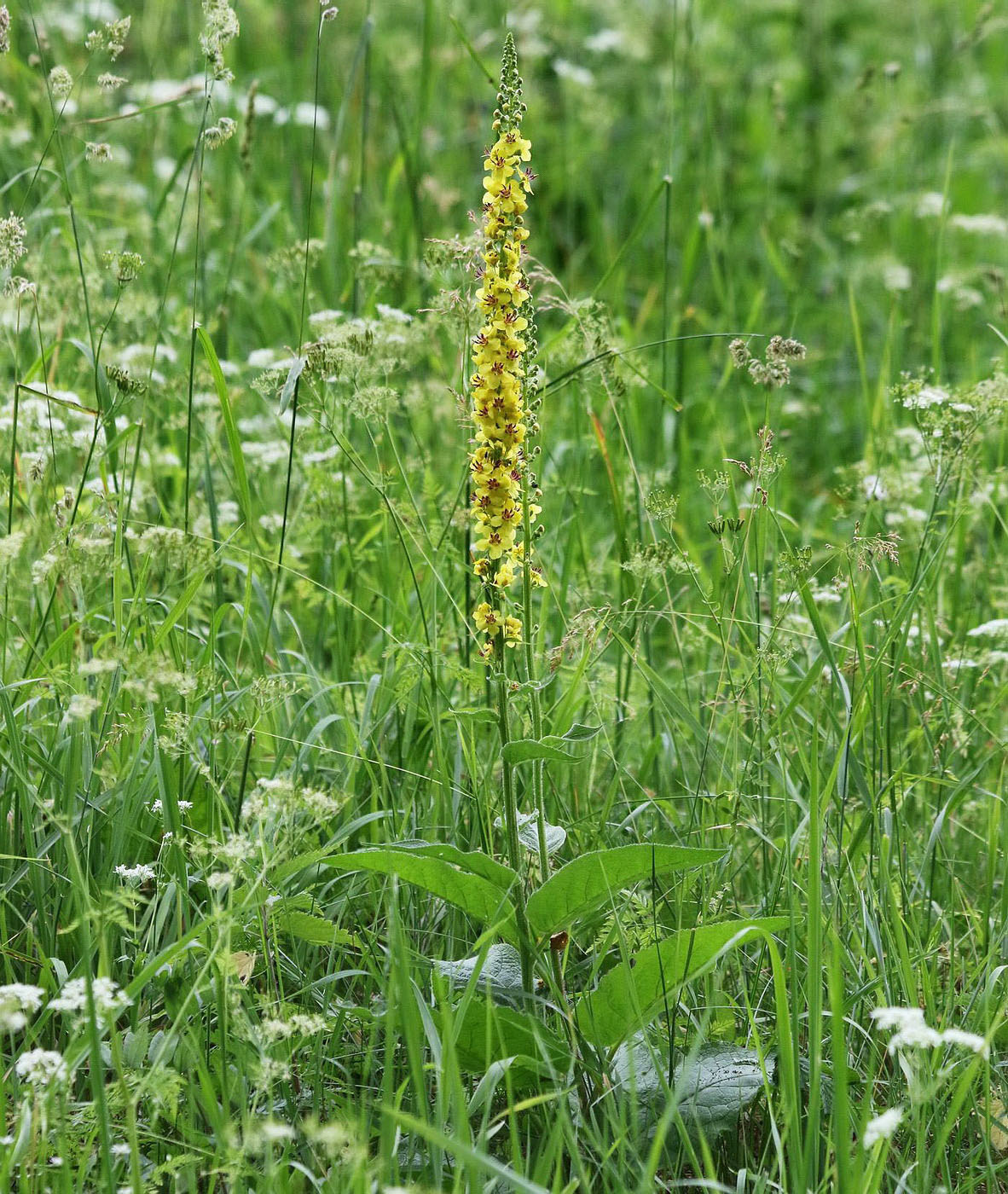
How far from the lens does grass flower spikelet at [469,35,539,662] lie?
1853 millimetres

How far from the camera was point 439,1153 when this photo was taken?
1.71m

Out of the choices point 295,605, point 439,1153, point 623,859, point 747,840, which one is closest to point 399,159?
point 295,605

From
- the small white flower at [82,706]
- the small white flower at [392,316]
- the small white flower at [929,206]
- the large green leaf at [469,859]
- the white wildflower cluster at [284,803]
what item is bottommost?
the large green leaf at [469,859]

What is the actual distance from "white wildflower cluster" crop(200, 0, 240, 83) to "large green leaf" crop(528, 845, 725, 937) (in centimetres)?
146

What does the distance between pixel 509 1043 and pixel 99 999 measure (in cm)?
60

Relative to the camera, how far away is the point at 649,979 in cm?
190

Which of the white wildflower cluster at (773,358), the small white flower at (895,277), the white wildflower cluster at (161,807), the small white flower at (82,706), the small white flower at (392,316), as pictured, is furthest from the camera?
the small white flower at (895,277)

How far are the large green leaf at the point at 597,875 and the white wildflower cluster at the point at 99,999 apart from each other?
58 cm

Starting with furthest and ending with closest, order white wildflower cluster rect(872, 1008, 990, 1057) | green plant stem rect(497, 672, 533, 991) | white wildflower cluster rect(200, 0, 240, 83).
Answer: white wildflower cluster rect(200, 0, 240, 83) → green plant stem rect(497, 672, 533, 991) → white wildflower cluster rect(872, 1008, 990, 1057)

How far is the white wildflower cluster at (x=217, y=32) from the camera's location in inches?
88.3

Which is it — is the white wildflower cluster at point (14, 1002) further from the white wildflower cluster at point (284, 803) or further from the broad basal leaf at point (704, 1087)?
the broad basal leaf at point (704, 1087)

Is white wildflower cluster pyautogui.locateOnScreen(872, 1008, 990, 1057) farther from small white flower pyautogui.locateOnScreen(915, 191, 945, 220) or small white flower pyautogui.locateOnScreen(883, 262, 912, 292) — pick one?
small white flower pyautogui.locateOnScreen(915, 191, 945, 220)

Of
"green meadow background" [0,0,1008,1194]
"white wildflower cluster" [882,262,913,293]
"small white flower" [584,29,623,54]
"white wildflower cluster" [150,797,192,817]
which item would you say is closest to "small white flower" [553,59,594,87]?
"small white flower" [584,29,623,54]

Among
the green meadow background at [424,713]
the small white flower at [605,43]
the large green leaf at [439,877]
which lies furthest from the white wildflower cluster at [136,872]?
the small white flower at [605,43]
